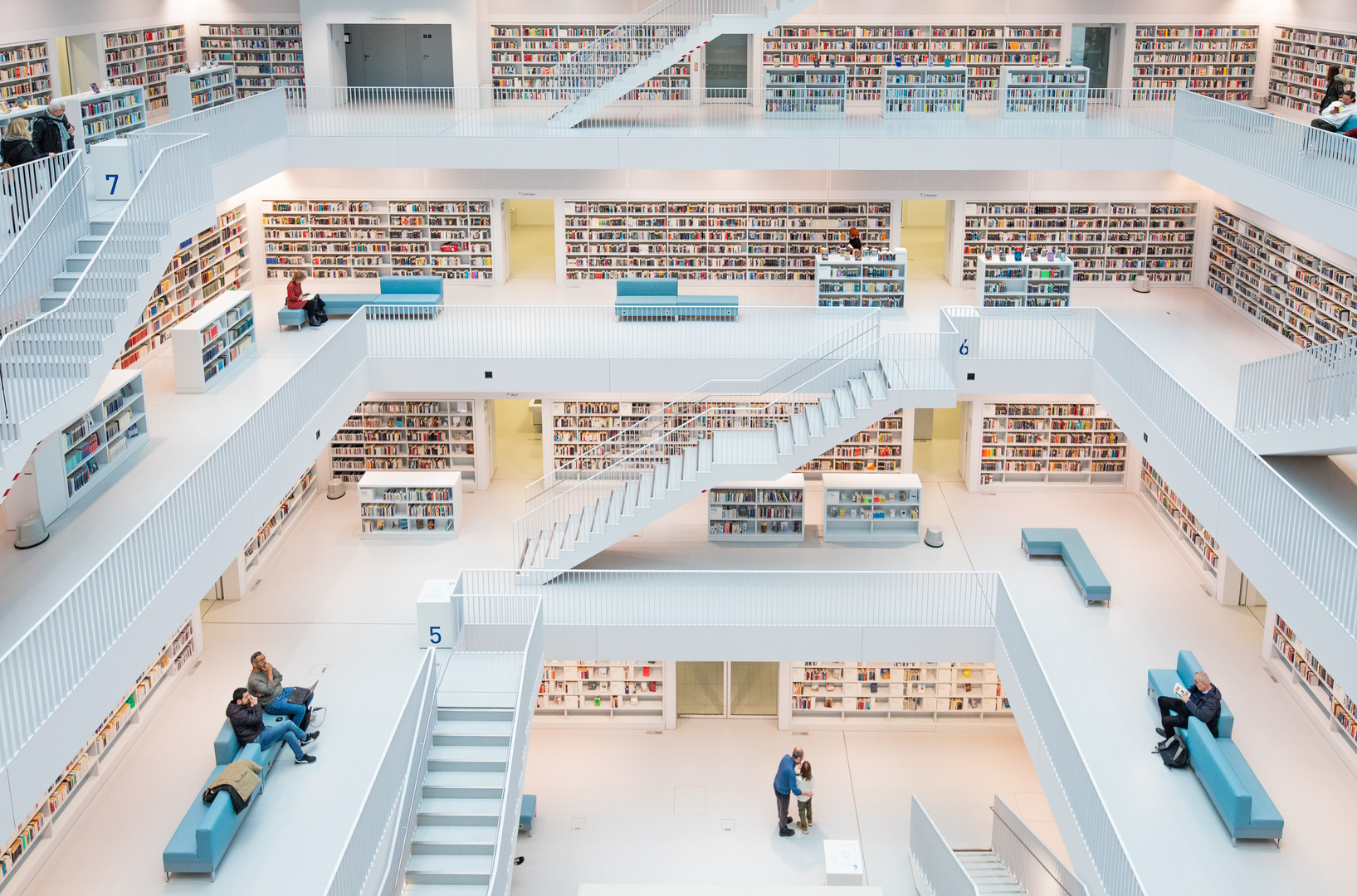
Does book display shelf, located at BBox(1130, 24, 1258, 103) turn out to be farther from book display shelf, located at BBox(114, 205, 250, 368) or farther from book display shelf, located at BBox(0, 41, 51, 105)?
book display shelf, located at BBox(0, 41, 51, 105)

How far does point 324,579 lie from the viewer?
15.9 meters

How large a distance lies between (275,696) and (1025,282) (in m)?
11.3

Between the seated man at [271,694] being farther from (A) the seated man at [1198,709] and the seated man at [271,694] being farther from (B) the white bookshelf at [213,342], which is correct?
(A) the seated man at [1198,709]

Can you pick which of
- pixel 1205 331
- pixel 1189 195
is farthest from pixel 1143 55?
pixel 1205 331

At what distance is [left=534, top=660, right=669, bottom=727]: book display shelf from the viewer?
1666 centimetres

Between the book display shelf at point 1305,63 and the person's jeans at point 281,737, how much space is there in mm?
15246

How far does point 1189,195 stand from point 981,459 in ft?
17.2

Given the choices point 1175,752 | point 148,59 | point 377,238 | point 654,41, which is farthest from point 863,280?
point 148,59

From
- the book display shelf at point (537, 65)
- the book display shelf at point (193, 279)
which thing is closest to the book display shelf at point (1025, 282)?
the book display shelf at point (537, 65)

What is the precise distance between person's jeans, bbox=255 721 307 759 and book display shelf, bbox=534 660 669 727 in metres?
5.23

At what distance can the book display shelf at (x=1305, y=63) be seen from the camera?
1764 centimetres

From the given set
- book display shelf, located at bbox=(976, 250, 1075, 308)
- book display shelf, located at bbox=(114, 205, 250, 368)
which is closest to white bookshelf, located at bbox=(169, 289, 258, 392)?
book display shelf, located at bbox=(114, 205, 250, 368)

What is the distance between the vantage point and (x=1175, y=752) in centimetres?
1159

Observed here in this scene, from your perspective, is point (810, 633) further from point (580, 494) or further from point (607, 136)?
point (607, 136)
